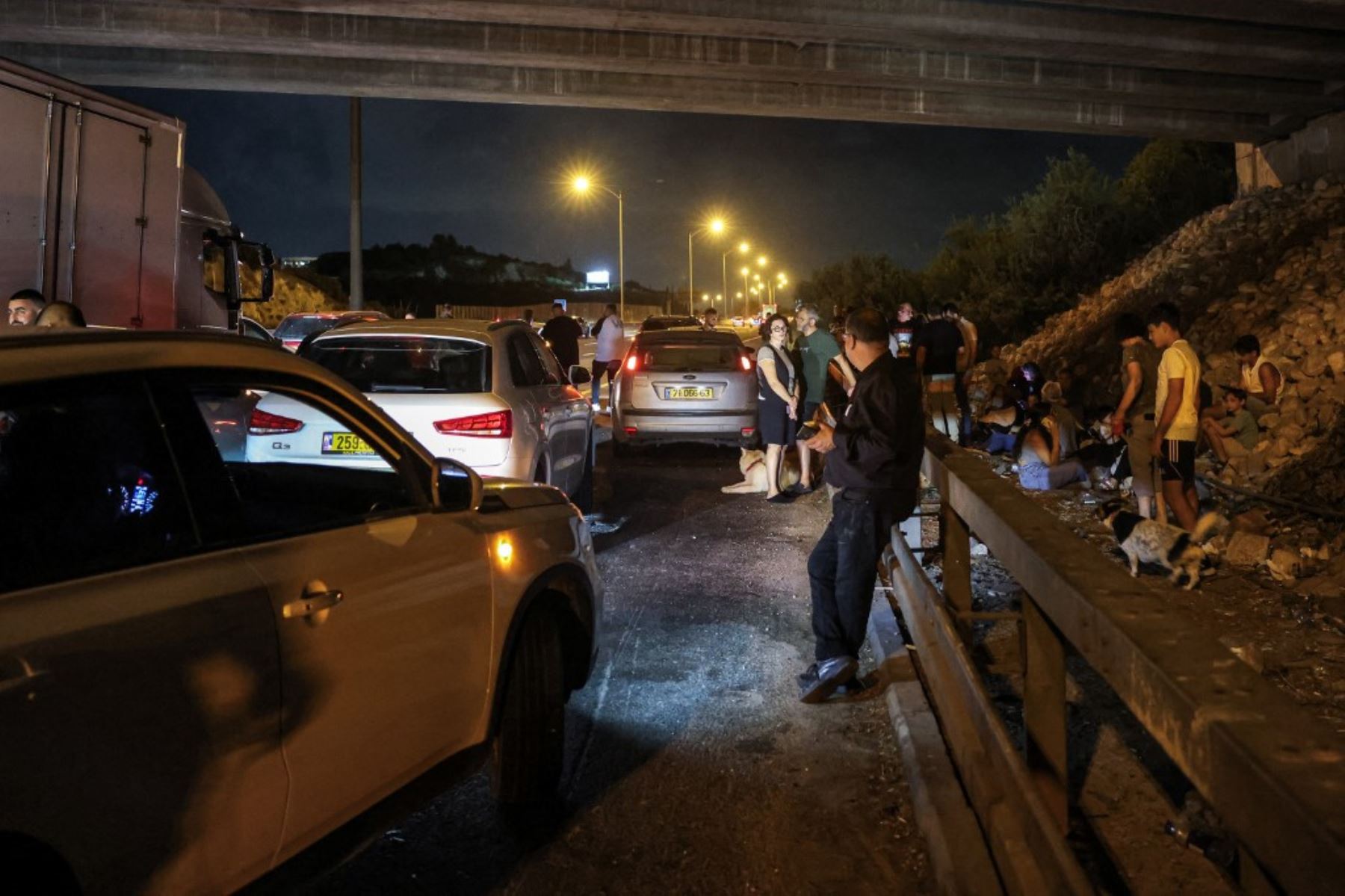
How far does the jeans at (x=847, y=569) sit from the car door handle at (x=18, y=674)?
12.9 ft

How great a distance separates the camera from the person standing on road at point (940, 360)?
14.5m

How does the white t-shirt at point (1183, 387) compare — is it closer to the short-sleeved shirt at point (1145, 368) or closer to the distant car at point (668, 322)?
the short-sleeved shirt at point (1145, 368)

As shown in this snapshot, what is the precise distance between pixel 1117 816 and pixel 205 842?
327cm

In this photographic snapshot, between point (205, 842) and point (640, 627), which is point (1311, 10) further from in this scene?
point (205, 842)

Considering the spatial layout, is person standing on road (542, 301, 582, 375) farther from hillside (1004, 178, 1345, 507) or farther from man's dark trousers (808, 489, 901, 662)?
man's dark trousers (808, 489, 901, 662)

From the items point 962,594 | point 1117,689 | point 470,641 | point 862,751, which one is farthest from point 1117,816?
point 470,641

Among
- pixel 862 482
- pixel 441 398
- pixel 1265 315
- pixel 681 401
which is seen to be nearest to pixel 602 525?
pixel 441 398

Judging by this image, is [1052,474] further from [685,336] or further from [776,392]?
[685,336]

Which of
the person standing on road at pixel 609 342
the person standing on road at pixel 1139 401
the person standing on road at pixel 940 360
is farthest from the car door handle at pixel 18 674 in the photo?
the person standing on road at pixel 609 342

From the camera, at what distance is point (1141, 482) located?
8781 mm

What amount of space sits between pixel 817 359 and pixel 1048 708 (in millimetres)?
8270

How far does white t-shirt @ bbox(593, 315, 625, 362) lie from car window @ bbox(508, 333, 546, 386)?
793 centimetres

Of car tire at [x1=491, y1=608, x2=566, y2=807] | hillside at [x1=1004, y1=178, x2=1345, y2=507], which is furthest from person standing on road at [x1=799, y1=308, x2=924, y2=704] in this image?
hillside at [x1=1004, y1=178, x2=1345, y2=507]

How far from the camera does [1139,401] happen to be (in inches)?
345
